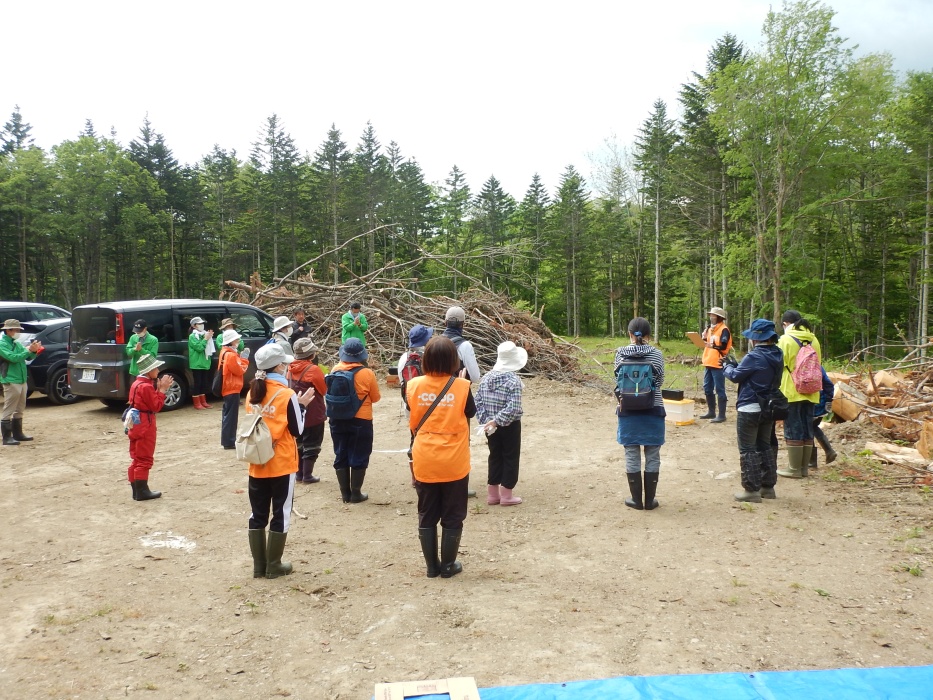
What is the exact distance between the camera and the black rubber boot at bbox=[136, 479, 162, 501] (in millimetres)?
6512

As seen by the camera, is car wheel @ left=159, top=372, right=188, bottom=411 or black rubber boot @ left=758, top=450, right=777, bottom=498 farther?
car wheel @ left=159, top=372, right=188, bottom=411

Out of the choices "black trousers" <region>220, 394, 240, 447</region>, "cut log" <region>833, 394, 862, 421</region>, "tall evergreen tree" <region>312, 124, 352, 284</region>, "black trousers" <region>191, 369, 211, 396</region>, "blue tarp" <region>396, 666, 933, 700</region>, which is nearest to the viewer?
"blue tarp" <region>396, 666, 933, 700</region>

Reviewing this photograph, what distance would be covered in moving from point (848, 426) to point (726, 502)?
4.36 meters

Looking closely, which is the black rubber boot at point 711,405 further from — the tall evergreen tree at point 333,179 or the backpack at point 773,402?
the tall evergreen tree at point 333,179

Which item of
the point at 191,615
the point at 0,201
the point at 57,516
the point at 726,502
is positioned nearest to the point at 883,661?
the point at 726,502

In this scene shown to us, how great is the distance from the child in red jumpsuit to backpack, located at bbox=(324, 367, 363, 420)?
64.9 inches

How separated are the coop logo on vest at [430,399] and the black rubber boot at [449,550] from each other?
0.97m

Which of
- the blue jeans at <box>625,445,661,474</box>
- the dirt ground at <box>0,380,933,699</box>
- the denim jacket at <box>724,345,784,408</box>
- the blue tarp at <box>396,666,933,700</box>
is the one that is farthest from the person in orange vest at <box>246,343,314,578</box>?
the denim jacket at <box>724,345,784,408</box>

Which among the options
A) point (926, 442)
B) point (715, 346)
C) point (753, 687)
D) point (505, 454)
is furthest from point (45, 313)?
point (926, 442)

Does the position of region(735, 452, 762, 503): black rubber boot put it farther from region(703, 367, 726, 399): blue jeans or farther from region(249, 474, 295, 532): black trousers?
region(249, 474, 295, 532): black trousers

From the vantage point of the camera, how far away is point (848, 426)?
9.41 metres

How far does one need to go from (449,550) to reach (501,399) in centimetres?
181

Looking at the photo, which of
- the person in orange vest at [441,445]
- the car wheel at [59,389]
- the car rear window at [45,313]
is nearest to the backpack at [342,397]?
the person in orange vest at [441,445]

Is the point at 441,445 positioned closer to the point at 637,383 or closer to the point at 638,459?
the point at 637,383
